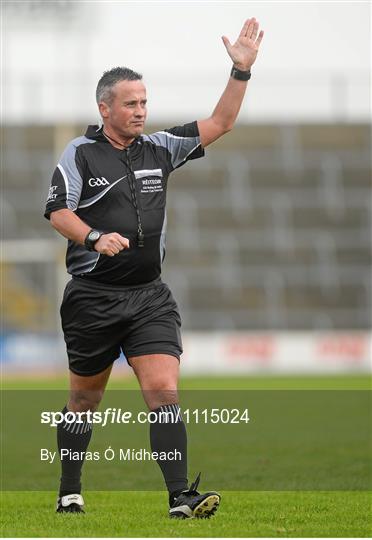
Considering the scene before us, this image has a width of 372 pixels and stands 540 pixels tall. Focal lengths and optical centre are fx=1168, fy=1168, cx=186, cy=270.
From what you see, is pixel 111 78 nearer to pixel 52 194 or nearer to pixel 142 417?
pixel 52 194

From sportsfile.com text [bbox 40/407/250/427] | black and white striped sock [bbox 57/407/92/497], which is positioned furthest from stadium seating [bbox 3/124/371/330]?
black and white striped sock [bbox 57/407/92/497]

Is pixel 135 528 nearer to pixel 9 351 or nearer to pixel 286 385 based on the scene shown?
pixel 286 385

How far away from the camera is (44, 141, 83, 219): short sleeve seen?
6.13 metres

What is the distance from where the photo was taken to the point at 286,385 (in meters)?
22.9

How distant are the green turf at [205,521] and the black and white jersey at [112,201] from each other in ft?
4.29

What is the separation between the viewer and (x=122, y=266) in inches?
247

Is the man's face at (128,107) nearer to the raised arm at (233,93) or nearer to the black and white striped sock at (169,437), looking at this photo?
the raised arm at (233,93)

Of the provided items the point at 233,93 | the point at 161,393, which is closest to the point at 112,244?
the point at 161,393

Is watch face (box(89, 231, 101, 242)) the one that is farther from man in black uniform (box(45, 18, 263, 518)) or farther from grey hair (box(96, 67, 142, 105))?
grey hair (box(96, 67, 142, 105))

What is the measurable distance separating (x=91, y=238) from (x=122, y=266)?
1.40ft

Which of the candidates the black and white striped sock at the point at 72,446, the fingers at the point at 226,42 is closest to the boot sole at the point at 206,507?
the black and white striped sock at the point at 72,446

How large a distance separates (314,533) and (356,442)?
5.79m

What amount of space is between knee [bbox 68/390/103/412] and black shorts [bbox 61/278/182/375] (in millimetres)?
149

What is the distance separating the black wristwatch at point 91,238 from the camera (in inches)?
232
